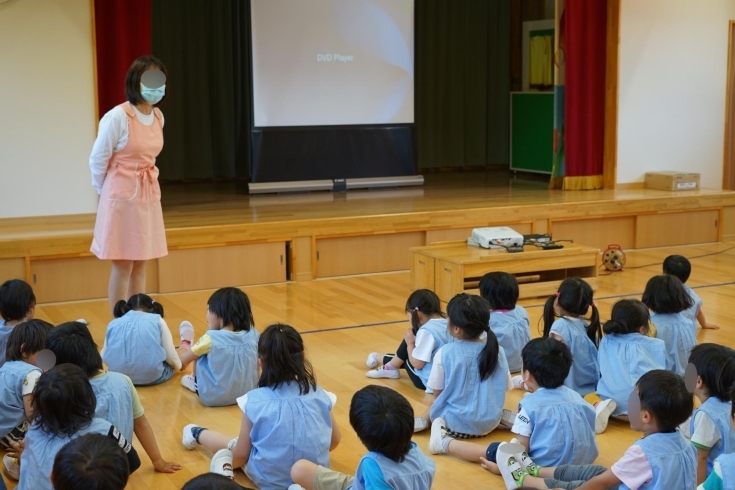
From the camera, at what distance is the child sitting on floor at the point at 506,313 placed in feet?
12.8

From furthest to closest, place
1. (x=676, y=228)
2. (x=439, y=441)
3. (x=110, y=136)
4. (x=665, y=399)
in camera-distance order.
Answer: (x=676, y=228), (x=110, y=136), (x=439, y=441), (x=665, y=399)

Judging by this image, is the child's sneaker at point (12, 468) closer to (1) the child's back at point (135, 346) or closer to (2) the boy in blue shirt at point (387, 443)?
(1) the child's back at point (135, 346)

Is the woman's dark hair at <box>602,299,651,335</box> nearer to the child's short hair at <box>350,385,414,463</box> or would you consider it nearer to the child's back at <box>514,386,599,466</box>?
the child's back at <box>514,386,599,466</box>

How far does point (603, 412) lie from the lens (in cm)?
355

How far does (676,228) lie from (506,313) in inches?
157

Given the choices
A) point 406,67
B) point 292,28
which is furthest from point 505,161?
point 292,28

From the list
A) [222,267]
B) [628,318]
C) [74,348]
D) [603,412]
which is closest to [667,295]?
[628,318]

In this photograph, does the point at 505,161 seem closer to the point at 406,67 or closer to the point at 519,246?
the point at 406,67

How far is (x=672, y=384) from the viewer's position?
96.7 inches

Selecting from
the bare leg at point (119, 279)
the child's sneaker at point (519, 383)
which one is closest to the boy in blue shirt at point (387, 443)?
the child's sneaker at point (519, 383)

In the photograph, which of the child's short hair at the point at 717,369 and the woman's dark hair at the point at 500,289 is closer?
the child's short hair at the point at 717,369

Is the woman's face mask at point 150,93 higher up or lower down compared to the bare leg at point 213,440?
higher up

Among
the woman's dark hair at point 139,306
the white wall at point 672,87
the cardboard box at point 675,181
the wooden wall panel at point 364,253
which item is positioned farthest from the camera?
the white wall at point 672,87

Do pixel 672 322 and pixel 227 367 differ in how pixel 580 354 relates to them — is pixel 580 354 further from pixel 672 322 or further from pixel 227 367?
pixel 227 367
